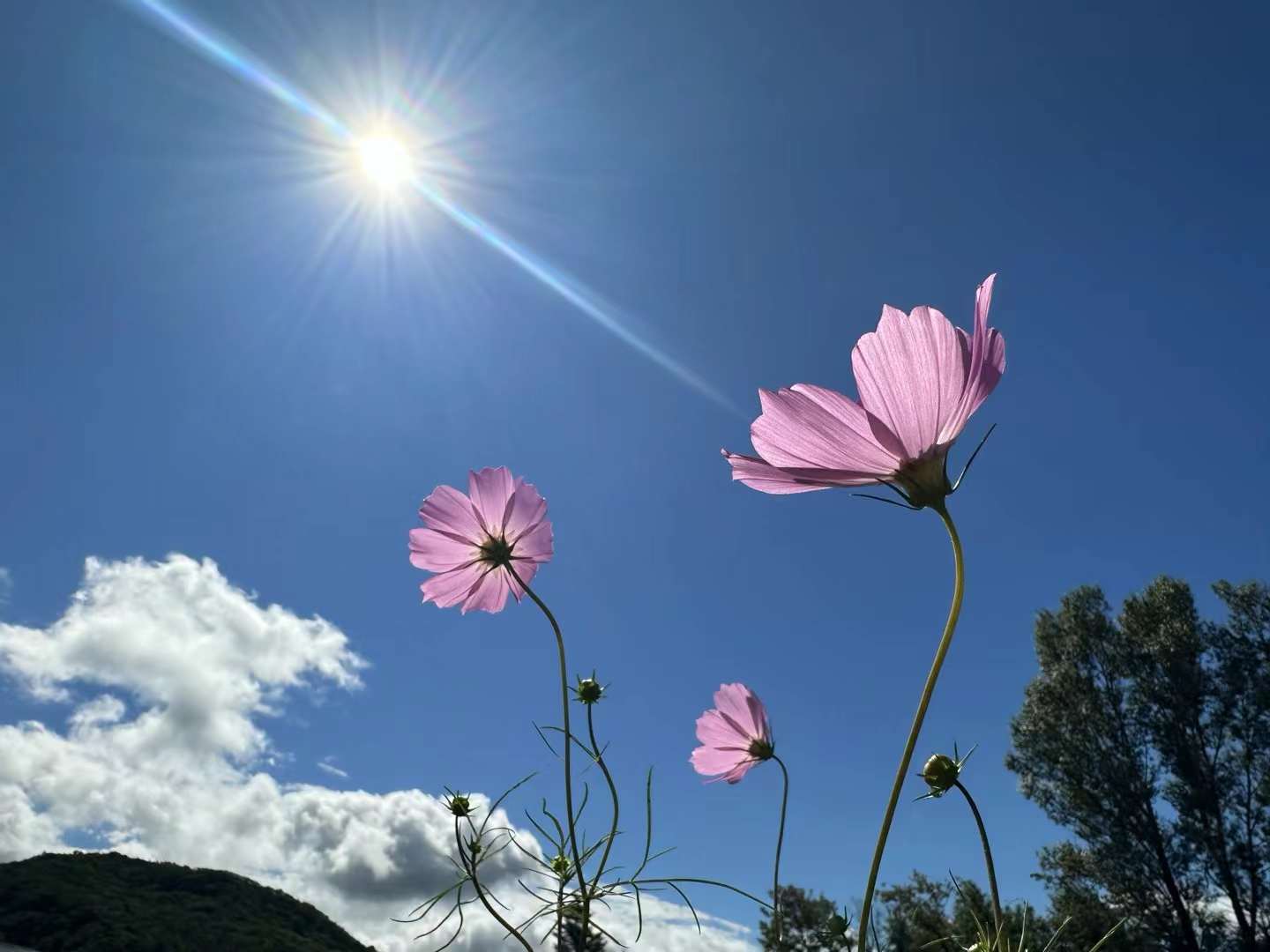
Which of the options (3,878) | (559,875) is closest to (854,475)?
(559,875)

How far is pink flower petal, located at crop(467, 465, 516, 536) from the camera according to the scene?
3.51 feet

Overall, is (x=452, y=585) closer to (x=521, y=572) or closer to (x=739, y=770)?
(x=521, y=572)

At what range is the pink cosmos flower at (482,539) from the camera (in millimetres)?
1066

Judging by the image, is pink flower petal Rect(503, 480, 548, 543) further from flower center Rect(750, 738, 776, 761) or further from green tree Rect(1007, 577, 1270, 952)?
green tree Rect(1007, 577, 1270, 952)

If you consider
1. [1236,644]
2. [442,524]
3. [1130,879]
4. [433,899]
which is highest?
[1236,644]

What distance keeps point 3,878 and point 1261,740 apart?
7786cm

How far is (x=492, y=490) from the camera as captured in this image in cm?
108

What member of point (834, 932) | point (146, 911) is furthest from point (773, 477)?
point (146, 911)

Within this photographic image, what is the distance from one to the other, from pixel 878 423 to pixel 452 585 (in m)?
0.78

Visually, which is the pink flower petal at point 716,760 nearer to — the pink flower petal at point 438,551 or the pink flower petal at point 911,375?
the pink flower petal at point 438,551

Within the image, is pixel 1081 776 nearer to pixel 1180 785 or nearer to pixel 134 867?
pixel 1180 785

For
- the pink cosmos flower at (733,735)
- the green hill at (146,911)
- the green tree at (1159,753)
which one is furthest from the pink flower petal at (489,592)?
the green hill at (146,911)

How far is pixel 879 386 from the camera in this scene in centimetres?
52

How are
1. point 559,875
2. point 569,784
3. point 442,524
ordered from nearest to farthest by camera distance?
point 569,784, point 559,875, point 442,524
